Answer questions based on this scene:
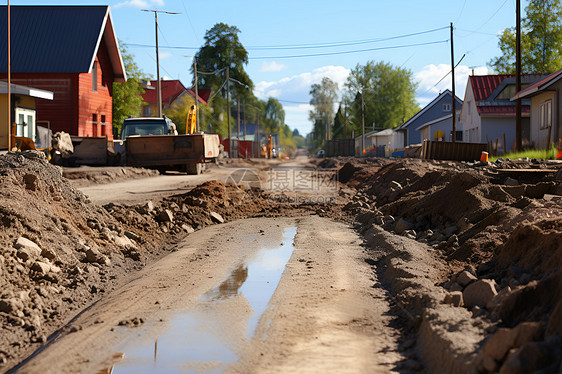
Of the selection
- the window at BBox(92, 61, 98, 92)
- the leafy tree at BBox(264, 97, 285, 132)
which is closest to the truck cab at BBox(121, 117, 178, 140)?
the window at BBox(92, 61, 98, 92)

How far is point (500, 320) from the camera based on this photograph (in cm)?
487

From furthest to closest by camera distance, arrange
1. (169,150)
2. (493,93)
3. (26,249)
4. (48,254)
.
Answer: (493,93)
(169,150)
(48,254)
(26,249)

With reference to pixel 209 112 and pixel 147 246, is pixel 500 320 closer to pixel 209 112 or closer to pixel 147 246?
pixel 147 246

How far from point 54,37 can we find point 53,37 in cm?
5

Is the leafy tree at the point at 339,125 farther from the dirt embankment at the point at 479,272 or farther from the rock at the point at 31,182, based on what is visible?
the rock at the point at 31,182

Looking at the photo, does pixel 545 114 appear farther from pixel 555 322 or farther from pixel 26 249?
pixel 555 322

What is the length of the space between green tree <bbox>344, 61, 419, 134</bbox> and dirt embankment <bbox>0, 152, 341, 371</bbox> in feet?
331

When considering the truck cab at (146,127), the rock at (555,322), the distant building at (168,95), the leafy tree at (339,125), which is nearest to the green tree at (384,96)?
the leafy tree at (339,125)

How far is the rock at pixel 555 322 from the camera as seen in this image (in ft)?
13.3

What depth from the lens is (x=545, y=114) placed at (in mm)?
29219

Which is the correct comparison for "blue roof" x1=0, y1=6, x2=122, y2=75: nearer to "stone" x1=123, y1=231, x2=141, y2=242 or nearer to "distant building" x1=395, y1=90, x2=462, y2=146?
"stone" x1=123, y1=231, x2=141, y2=242

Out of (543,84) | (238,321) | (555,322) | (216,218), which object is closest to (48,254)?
(238,321)

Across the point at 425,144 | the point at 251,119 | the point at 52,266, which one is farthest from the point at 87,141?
the point at 251,119

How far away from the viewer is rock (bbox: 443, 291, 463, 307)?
5648 mm
